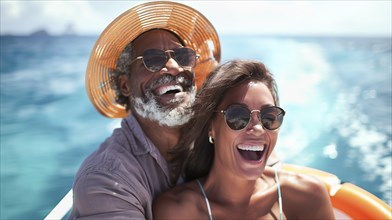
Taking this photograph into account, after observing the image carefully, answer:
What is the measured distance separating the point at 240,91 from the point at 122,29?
37.3 inches

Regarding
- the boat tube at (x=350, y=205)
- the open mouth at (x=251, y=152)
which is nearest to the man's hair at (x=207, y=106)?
the open mouth at (x=251, y=152)

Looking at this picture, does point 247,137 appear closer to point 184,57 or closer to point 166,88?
point 166,88

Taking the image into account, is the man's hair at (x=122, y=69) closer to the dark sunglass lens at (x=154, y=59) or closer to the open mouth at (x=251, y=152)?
the dark sunglass lens at (x=154, y=59)

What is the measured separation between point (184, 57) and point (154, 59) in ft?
0.64

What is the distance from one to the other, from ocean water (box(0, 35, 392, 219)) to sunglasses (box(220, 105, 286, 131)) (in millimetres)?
5515

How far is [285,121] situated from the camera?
10.8 metres

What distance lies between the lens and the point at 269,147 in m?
2.24

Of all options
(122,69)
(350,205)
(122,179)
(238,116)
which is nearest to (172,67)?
(122,69)

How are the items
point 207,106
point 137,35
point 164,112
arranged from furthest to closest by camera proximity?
point 137,35 < point 164,112 < point 207,106

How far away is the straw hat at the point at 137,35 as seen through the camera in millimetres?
2717

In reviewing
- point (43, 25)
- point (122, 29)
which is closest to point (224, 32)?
point (43, 25)

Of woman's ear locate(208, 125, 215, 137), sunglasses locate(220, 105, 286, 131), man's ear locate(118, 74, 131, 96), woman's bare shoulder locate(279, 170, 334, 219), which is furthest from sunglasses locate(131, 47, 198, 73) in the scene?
woman's bare shoulder locate(279, 170, 334, 219)

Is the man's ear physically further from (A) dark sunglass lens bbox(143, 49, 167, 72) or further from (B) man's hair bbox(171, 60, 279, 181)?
(B) man's hair bbox(171, 60, 279, 181)

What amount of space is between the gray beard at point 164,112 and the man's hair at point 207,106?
2.3 inches
